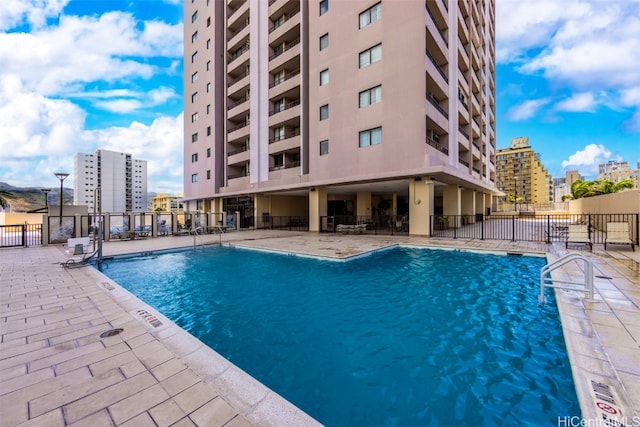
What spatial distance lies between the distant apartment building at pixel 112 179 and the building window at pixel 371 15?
10075cm

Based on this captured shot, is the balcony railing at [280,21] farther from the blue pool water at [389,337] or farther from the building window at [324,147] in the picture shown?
the blue pool water at [389,337]

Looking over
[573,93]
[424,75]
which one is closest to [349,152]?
[424,75]

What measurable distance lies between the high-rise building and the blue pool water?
394 inches

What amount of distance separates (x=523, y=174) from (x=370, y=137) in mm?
108226

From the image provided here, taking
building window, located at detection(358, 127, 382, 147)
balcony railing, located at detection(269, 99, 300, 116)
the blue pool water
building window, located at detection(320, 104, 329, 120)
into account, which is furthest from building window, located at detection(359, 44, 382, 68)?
the blue pool water

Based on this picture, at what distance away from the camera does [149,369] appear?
9.27ft

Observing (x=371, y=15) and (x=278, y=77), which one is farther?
(x=278, y=77)

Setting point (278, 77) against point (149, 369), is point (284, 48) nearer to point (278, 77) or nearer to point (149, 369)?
point (278, 77)

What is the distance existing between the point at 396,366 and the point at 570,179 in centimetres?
20060

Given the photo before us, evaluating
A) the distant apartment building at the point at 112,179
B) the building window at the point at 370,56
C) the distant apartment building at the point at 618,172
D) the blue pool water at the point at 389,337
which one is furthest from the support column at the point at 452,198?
the distant apartment building at the point at 618,172

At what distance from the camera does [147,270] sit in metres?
9.18

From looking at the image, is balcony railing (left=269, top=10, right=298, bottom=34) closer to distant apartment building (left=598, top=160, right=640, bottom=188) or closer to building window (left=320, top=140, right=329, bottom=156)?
building window (left=320, top=140, right=329, bottom=156)

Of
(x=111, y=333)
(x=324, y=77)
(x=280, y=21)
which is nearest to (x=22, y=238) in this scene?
(x=111, y=333)

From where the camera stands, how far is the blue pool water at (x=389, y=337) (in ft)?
8.88
